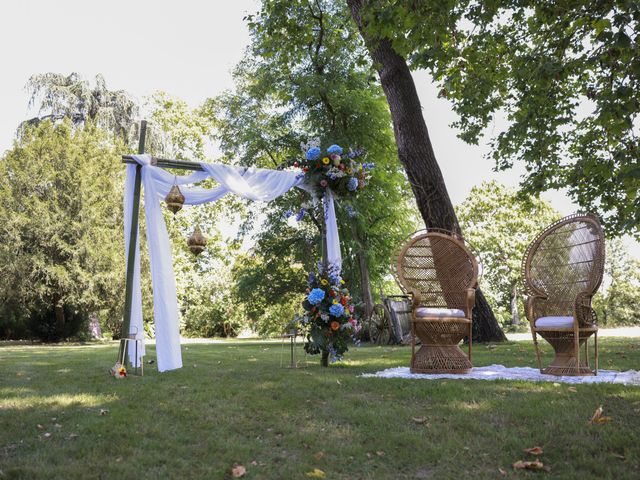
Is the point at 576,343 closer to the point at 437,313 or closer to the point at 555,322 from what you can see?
the point at 555,322

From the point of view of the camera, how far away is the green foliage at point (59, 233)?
16609 millimetres

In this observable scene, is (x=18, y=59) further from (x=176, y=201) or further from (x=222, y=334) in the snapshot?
(x=176, y=201)

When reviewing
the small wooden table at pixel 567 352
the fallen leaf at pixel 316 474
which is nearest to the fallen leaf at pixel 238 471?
the fallen leaf at pixel 316 474

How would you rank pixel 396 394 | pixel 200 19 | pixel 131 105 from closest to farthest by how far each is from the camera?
pixel 396 394
pixel 131 105
pixel 200 19

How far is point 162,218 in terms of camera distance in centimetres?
689

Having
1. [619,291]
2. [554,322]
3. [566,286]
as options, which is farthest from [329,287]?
[619,291]

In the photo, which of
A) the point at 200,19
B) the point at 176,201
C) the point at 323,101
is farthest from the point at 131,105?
the point at 176,201

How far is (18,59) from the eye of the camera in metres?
21.2

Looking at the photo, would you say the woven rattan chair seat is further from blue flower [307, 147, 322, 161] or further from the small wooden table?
blue flower [307, 147, 322, 161]

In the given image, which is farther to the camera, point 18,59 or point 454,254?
point 18,59

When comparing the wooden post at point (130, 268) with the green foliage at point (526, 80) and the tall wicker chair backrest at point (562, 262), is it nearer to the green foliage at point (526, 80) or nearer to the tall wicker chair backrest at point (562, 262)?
the green foliage at point (526, 80)

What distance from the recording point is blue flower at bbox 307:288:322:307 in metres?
6.34

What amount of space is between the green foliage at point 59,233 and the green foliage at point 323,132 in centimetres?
458

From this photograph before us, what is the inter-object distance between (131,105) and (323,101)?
36.9 ft
